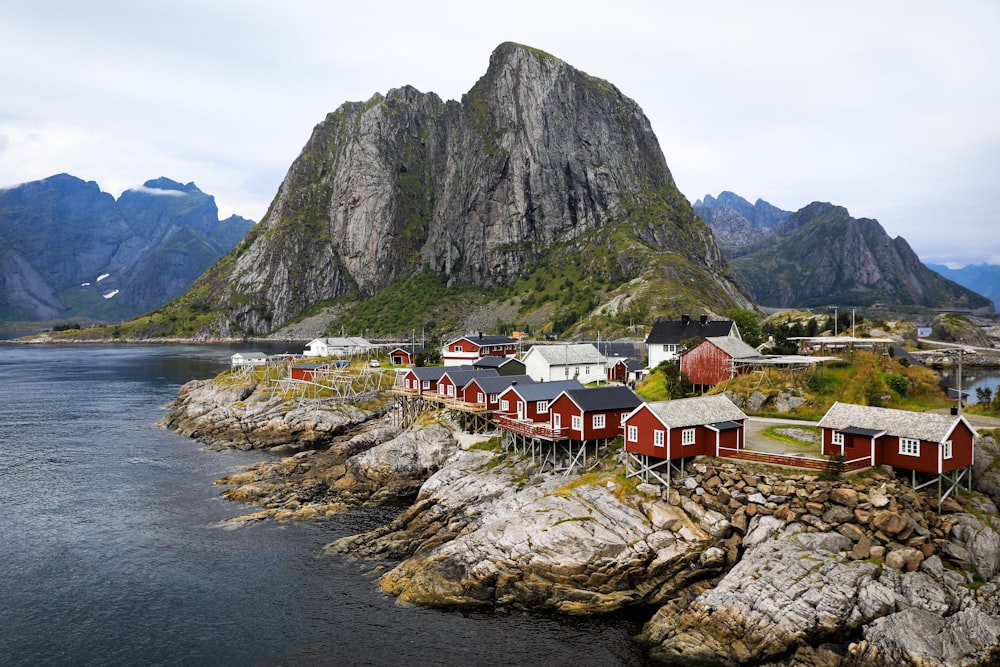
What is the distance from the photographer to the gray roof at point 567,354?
245ft

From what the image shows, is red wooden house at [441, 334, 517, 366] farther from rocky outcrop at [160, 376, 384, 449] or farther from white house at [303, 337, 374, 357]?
white house at [303, 337, 374, 357]

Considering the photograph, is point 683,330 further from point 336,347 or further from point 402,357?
point 336,347

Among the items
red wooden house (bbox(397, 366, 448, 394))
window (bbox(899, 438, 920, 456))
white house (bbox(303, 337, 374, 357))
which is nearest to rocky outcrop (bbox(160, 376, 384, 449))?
red wooden house (bbox(397, 366, 448, 394))

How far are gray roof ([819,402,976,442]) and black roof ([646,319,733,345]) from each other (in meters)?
35.9

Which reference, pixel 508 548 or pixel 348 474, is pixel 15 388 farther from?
pixel 508 548

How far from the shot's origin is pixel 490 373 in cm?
6875

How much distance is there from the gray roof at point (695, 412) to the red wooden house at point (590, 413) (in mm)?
6305

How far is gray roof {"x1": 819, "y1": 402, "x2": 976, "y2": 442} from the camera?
34403 millimetres

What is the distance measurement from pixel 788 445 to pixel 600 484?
43.5 ft

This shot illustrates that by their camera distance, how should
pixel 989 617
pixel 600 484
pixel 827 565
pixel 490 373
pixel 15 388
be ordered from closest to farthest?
1. pixel 989 617
2. pixel 827 565
3. pixel 600 484
4. pixel 490 373
5. pixel 15 388

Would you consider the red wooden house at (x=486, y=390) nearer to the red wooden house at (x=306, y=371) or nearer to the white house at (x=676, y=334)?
the white house at (x=676, y=334)

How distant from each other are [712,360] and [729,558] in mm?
29017

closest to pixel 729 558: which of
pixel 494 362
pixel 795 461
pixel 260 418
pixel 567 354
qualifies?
pixel 795 461

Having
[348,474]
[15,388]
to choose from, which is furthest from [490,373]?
[15,388]
